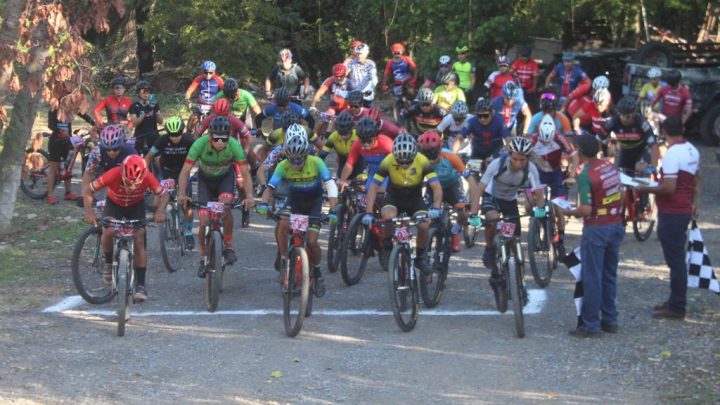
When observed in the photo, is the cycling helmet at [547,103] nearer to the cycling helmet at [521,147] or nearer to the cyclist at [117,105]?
the cycling helmet at [521,147]

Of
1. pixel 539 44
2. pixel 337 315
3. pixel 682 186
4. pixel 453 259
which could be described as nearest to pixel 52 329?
pixel 337 315

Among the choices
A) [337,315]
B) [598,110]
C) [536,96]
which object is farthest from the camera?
[536,96]

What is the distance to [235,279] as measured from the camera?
12.9 metres

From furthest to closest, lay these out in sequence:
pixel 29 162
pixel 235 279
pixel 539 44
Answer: pixel 539 44 → pixel 29 162 → pixel 235 279

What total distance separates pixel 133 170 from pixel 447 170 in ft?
11.9

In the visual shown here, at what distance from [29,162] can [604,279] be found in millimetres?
8622

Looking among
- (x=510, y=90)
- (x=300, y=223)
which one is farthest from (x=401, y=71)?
(x=300, y=223)

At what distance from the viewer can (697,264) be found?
1096 centimetres

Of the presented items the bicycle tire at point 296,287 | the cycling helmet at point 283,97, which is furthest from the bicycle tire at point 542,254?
the cycling helmet at point 283,97

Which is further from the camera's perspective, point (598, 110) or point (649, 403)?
point (598, 110)

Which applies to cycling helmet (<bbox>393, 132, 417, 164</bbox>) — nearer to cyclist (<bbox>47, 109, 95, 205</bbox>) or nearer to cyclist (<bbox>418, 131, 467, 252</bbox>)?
cyclist (<bbox>418, 131, 467, 252</bbox>)

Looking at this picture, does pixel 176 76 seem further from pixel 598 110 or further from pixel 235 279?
pixel 235 279

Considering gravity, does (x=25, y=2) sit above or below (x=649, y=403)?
above

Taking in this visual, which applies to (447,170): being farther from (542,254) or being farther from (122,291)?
(122,291)
